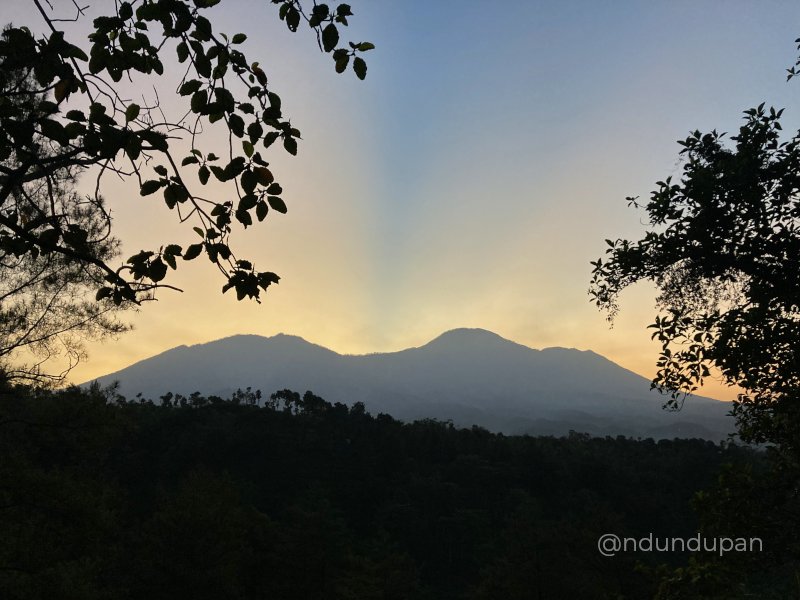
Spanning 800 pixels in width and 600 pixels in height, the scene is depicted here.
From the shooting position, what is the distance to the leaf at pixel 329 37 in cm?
245

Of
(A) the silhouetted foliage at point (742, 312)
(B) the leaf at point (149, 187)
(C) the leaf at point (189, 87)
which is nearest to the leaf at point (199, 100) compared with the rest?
(C) the leaf at point (189, 87)

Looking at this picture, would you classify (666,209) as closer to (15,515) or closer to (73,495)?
(73,495)

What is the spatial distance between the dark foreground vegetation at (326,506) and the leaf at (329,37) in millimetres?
6000

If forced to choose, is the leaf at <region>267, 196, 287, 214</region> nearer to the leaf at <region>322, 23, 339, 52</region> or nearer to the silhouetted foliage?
the leaf at <region>322, 23, 339, 52</region>

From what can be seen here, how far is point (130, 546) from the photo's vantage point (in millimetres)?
29938

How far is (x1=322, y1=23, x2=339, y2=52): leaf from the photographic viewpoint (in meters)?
2.45

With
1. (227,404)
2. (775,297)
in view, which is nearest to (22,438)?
(775,297)

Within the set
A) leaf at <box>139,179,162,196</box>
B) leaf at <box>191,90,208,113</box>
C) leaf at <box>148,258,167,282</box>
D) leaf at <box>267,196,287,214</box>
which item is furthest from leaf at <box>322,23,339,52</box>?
leaf at <box>148,258,167,282</box>

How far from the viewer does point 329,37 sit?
2.46 meters

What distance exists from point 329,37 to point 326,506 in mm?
49098

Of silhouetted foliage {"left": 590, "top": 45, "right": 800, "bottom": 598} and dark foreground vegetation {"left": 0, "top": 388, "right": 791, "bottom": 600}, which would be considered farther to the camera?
dark foreground vegetation {"left": 0, "top": 388, "right": 791, "bottom": 600}

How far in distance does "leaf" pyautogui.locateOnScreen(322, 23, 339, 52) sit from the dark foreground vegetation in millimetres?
6000

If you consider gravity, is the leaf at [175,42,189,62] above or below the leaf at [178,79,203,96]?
above

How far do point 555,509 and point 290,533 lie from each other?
44.0 m
